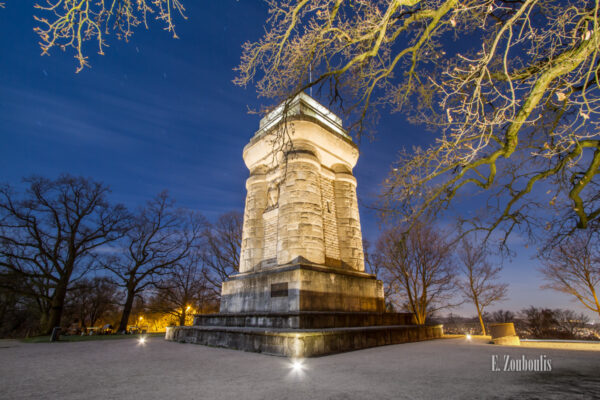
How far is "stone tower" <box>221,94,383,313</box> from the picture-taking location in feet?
26.7

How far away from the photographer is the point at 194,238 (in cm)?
1966

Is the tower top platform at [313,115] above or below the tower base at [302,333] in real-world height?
above

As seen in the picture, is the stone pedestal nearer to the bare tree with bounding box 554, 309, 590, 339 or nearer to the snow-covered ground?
the snow-covered ground

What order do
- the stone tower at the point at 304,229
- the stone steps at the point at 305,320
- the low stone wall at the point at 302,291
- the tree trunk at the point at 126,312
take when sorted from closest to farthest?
the stone steps at the point at 305,320
the low stone wall at the point at 302,291
the stone tower at the point at 304,229
the tree trunk at the point at 126,312

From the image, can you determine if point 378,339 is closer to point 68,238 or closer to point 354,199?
point 354,199

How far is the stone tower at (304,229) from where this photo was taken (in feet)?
26.7

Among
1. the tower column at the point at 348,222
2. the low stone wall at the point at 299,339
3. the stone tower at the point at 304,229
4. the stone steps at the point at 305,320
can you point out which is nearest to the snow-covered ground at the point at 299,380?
the low stone wall at the point at 299,339

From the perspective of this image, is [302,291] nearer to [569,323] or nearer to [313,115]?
[313,115]

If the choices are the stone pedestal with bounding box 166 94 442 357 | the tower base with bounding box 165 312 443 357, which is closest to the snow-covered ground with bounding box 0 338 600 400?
the tower base with bounding box 165 312 443 357

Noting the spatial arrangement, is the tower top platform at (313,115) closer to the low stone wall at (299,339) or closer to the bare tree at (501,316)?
the low stone wall at (299,339)

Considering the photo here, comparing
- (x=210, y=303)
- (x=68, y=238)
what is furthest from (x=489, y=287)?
(x=68, y=238)

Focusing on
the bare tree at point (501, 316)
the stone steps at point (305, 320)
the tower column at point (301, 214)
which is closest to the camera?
the stone steps at point (305, 320)

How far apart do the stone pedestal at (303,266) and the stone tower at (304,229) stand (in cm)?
4

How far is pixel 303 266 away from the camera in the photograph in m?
7.94
